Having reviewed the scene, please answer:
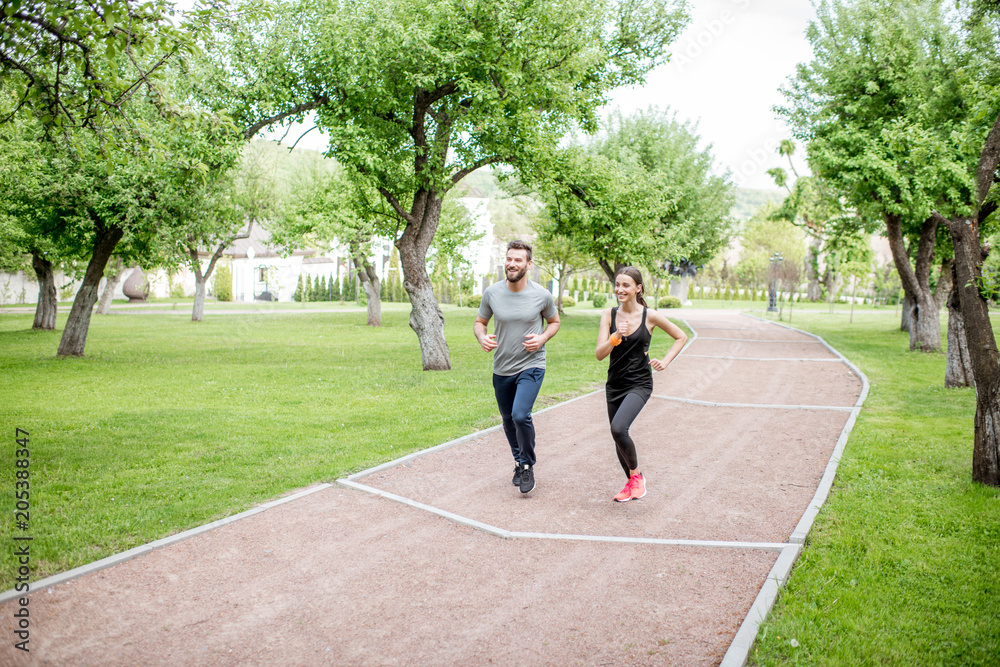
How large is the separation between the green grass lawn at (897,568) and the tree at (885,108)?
32.7ft

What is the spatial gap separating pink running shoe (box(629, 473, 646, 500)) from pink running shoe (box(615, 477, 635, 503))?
1 centimetres

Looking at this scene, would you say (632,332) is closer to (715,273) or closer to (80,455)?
(80,455)

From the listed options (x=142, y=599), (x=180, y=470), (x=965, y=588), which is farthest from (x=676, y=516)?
Result: (x=180, y=470)

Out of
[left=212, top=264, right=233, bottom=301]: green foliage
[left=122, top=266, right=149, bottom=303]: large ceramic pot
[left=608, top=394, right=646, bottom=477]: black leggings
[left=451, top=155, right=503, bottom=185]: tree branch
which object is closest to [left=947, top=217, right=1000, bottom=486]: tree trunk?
[left=608, top=394, right=646, bottom=477]: black leggings

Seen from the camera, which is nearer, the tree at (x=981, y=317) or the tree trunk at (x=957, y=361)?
the tree at (x=981, y=317)

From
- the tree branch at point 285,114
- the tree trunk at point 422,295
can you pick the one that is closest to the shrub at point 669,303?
the tree trunk at point 422,295

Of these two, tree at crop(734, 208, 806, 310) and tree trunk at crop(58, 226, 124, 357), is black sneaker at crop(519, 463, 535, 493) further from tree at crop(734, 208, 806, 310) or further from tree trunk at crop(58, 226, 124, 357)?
tree at crop(734, 208, 806, 310)

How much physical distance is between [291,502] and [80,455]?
10.7 ft

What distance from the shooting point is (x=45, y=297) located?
2716cm

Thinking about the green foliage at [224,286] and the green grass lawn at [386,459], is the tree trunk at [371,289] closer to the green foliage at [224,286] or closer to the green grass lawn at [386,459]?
the green grass lawn at [386,459]

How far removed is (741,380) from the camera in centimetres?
1372

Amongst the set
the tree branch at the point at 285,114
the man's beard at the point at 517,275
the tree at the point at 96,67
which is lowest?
the man's beard at the point at 517,275

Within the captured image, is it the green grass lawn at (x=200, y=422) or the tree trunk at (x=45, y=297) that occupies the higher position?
the tree trunk at (x=45, y=297)

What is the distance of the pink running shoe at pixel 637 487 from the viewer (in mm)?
6145
